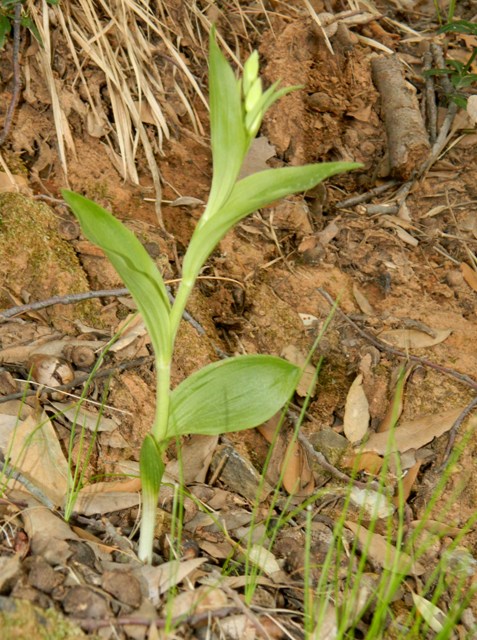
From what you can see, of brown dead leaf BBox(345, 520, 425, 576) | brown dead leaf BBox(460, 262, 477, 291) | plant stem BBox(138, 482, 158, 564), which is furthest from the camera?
brown dead leaf BBox(460, 262, 477, 291)

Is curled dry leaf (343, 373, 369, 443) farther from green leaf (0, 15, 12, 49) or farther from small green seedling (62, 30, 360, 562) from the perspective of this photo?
green leaf (0, 15, 12, 49)

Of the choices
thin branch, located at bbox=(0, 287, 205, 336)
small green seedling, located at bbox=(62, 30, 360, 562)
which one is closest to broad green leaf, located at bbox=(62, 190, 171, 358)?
small green seedling, located at bbox=(62, 30, 360, 562)

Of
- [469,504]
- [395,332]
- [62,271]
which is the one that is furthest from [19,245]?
[469,504]

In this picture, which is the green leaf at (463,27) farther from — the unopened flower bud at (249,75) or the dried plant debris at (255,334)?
the unopened flower bud at (249,75)

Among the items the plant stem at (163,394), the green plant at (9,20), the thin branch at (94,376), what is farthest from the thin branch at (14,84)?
the plant stem at (163,394)

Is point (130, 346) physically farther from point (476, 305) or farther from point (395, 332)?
point (476, 305)

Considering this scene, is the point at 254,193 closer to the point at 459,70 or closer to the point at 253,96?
the point at 253,96
